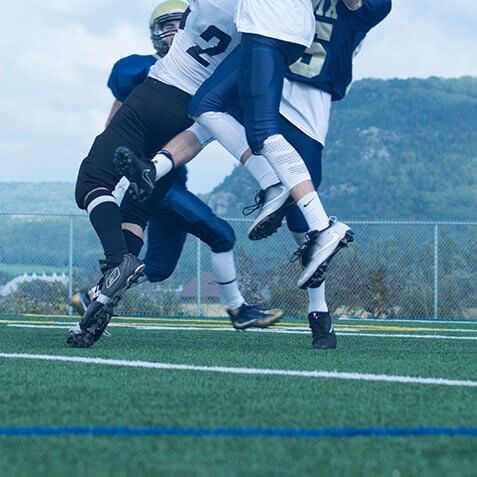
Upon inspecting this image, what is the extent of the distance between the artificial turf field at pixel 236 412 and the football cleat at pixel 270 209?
0.48m

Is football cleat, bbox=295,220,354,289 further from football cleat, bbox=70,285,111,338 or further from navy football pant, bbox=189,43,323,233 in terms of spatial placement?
football cleat, bbox=70,285,111,338

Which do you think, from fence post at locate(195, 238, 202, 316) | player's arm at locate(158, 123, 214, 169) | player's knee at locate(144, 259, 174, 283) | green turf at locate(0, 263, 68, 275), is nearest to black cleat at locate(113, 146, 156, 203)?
player's arm at locate(158, 123, 214, 169)

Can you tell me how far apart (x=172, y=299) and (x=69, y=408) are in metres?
12.9

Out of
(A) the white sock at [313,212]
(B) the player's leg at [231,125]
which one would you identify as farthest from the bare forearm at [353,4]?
(A) the white sock at [313,212]

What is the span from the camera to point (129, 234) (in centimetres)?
530

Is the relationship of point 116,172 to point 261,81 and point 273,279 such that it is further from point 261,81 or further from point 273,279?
point 273,279

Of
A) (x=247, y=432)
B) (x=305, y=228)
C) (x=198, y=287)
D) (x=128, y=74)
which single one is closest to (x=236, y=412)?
(x=247, y=432)

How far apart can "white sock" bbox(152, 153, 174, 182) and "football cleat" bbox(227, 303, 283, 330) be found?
0.98 m

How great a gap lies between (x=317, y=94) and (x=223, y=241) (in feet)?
5.01

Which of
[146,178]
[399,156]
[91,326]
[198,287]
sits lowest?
[198,287]

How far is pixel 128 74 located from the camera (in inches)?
235

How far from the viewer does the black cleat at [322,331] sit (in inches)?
181

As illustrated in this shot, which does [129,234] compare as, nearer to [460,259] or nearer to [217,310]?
[217,310]

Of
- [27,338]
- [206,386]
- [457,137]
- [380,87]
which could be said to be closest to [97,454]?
[206,386]
